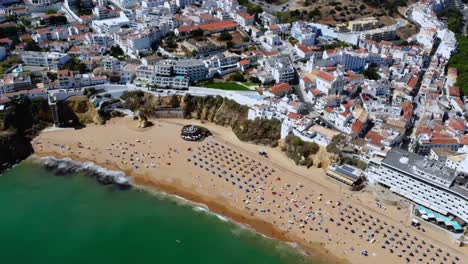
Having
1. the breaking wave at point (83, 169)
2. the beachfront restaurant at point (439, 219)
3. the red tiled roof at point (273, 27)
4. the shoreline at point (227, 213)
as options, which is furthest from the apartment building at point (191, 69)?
the beachfront restaurant at point (439, 219)

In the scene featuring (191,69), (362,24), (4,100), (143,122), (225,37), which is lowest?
(143,122)

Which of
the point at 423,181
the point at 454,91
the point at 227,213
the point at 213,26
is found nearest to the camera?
the point at 423,181

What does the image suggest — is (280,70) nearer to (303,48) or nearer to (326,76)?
(326,76)

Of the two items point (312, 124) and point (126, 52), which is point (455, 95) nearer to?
point (312, 124)

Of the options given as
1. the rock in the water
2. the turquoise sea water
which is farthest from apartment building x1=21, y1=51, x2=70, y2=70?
the turquoise sea water

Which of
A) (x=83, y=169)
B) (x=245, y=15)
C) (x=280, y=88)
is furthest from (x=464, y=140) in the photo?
(x=245, y=15)

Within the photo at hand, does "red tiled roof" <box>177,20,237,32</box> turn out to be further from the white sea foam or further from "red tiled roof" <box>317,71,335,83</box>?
the white sea foam
